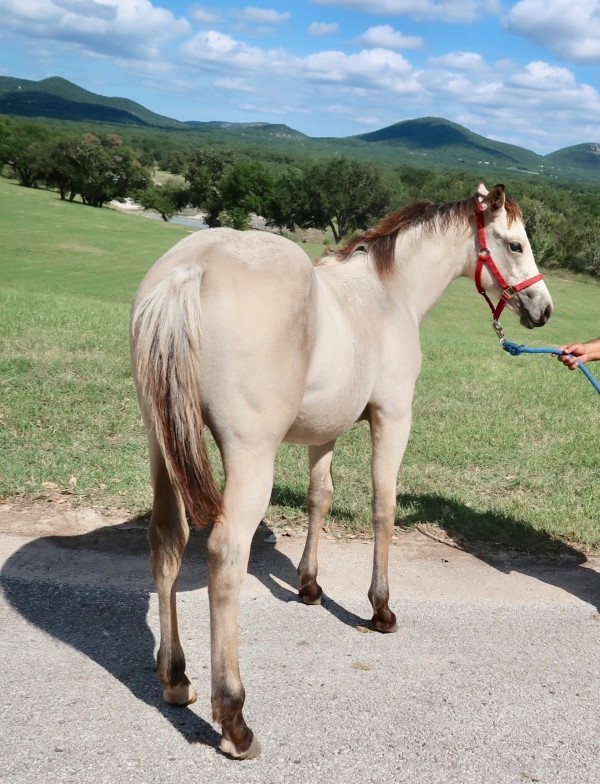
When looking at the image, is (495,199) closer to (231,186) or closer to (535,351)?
(535,351)

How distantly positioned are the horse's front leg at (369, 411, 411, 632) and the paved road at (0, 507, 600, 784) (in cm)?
16

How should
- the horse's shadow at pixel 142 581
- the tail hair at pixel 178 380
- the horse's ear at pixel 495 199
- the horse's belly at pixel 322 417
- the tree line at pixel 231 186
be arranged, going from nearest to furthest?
the tail hair at pixel 178 380 < the horse's belly at pixel 322 417 < the horse's shadow at pixel 142 581 < the horse's ear at pixel 495 199 < the tree line at pixel 231 186

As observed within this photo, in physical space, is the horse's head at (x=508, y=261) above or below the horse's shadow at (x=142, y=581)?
above

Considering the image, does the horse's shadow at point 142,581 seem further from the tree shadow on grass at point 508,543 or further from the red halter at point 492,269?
the red halter at point 492,269

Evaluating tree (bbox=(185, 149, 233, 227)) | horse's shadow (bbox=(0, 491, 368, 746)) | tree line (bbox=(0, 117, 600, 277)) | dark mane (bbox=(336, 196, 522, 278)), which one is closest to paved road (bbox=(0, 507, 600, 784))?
horse's shadow (bbox=(0, 491, 368, 746))

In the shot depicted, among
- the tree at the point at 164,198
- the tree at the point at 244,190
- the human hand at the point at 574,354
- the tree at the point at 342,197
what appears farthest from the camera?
the tree at the point at 342,197

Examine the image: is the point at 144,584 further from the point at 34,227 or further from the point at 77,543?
the point at 34,227

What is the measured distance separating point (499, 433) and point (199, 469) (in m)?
5.40

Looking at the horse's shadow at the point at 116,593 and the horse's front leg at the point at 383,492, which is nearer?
the horse's shadow at the point at 116,593

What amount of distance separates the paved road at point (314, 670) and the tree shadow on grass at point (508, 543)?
0.10ft

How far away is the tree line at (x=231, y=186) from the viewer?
72812mm

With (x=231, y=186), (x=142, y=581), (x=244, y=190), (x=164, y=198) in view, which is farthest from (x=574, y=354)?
(x=164, y=198)

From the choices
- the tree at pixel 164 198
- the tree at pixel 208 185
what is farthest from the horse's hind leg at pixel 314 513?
Answer: the tree at pixel 208 185

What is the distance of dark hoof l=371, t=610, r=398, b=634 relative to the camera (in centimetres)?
411
